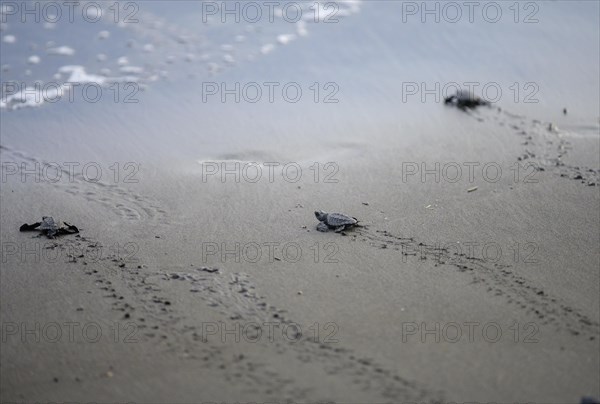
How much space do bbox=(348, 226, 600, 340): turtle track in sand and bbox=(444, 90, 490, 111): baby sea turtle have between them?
2.65 metres

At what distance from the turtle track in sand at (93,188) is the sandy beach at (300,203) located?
23mm

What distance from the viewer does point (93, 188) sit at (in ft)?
19.8

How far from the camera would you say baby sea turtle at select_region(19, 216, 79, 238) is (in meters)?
5.20

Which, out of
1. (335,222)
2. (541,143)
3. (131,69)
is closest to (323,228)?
(335,222)

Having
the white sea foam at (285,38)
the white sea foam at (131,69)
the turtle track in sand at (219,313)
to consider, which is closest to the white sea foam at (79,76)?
the white sea foam at (131,69)

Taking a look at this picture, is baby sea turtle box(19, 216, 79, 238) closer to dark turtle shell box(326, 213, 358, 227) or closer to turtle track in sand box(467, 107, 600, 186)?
dark turtle shell box(326, 213, 358, 227)

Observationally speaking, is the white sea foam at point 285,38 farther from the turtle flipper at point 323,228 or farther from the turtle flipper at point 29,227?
the turtle flipper at point 29,227

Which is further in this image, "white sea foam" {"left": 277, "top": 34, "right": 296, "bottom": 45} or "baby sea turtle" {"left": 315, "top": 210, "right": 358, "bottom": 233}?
"white sea foam" {"left": 277, "top": 34, "right": 296, "bottom": 45}

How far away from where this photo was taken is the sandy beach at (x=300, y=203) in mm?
3922

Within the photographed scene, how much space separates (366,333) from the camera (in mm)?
4156

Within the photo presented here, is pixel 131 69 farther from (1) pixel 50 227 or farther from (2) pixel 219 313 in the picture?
(2) pixel 219 313

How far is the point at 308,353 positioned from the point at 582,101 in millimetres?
4968

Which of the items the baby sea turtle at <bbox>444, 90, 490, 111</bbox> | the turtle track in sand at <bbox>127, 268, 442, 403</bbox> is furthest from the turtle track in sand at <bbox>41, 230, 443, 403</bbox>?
the baby sea turtle at <bbox>444, 90, 490, 111</bbox>

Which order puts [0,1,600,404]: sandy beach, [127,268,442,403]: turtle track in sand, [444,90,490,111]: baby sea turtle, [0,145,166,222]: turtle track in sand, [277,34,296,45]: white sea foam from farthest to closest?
[277,34,296,45]: white sea foam, [444,90,490,111]: baby sea turtle, [0,145,166,222]: turtle track in sand, [0,1,600,404]: sandy beach, [127,268,442,403]: turtle track in sand
